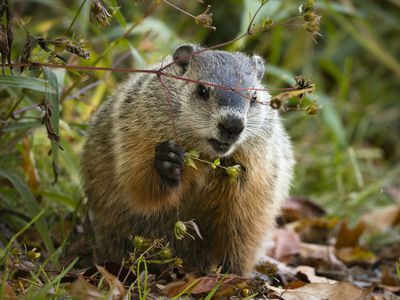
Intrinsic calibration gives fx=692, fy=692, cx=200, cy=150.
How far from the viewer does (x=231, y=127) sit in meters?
3.53

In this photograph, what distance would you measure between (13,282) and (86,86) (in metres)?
2.21

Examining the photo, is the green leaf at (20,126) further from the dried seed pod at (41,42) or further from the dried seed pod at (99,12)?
the dried seed pod at (99,12)

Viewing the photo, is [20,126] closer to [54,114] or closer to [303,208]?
[54,114]

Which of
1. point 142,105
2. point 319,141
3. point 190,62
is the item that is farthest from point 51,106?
point 319,141

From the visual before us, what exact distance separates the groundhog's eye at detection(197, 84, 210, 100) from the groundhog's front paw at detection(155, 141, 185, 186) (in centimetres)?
31

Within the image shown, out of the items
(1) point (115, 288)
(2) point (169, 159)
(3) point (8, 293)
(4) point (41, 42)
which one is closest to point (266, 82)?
(2) point (169, 159)

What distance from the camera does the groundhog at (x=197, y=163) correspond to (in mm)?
3779

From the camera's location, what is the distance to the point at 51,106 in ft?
11.5

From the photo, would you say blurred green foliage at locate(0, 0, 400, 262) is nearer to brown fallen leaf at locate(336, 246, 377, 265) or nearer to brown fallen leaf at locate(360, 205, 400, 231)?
brown fallen leaf at locate(360, 205, 400, 231)

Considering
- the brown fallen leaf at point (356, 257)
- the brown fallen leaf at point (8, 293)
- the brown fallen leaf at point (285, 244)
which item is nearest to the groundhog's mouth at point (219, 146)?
the brown fallen leaf at point (8, 293)

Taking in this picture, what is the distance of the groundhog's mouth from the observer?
12.0 feet

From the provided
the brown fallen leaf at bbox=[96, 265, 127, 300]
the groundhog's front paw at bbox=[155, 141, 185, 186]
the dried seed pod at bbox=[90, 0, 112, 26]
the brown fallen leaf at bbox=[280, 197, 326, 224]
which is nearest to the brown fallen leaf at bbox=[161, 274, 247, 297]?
the brown fallen leaf at bbox=[96, 265, 127, 300]

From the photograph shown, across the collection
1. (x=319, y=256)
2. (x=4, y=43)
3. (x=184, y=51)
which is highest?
(x=184, y=51)

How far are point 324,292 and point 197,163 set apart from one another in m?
1.02
